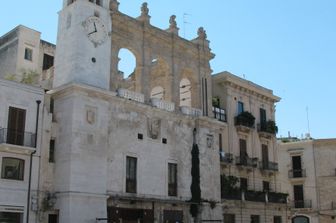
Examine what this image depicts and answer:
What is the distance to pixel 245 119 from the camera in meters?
41.1

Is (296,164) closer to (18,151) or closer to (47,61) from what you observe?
(47,61)

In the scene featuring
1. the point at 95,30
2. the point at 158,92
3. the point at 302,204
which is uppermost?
the point at 95,30

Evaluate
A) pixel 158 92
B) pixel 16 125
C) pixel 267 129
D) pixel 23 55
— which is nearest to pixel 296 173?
pixel 267 129

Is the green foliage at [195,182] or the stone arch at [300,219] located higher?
the green foliage at [195,182]

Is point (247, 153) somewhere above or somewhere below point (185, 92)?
below

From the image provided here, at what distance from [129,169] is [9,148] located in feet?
25.1

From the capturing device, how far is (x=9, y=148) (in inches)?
1029

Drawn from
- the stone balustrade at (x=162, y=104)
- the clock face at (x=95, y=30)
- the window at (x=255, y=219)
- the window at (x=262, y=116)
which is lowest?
the window at (x=255, y=219)

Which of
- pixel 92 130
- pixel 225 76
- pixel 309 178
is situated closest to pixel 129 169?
pixel 92 130

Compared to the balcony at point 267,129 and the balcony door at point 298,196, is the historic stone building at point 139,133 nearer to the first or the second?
the balcony at point 267,129

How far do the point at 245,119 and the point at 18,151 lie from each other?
66.4 ft

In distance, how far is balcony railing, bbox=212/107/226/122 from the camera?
39531mm

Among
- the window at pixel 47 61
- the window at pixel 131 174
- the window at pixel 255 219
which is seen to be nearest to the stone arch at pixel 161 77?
the window at pixel 131 174

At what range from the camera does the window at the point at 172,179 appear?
32.9 m
